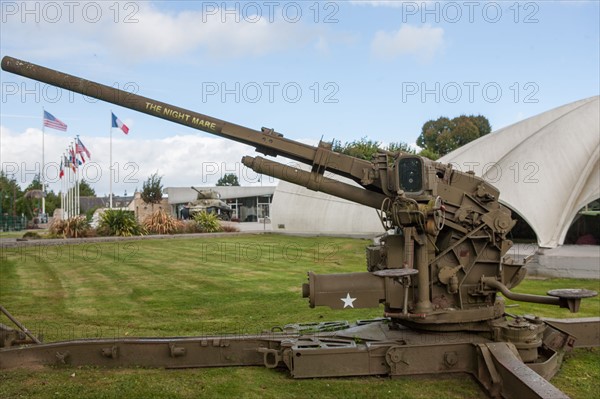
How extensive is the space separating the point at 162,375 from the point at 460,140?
57448mm

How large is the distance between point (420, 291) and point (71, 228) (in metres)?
23.2

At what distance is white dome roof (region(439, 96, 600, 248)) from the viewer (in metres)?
16.8

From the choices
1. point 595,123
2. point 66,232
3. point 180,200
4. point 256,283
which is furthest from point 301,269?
point 180,200

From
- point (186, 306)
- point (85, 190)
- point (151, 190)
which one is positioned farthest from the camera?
point (85, 190)

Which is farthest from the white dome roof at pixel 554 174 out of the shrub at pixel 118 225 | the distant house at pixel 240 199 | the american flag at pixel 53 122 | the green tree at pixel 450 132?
the green tree at pixel 450 132

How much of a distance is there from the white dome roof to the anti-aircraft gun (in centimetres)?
1065

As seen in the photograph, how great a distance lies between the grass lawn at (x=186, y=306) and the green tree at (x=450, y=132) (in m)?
38.6

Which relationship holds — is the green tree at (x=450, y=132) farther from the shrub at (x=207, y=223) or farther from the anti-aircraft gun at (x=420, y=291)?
the anti-aircraft gun at (x=420, y=291)

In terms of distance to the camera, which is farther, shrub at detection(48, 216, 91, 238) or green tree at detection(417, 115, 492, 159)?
green tree at detection(417, 115, 492, 159)

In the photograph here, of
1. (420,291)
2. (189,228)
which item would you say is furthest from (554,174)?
(189,228)

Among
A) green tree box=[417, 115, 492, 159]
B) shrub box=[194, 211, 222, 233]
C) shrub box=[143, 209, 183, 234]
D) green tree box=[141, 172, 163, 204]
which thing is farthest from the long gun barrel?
green tree box=[417, 115, 492, 159]

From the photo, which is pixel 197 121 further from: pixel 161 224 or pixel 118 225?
pixel 161 224

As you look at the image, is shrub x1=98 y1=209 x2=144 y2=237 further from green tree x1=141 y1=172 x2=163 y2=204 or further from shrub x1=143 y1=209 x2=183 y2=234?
green tree x1=141 y1=172 x2=163 y2=204

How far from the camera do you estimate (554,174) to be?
58.4 feet
